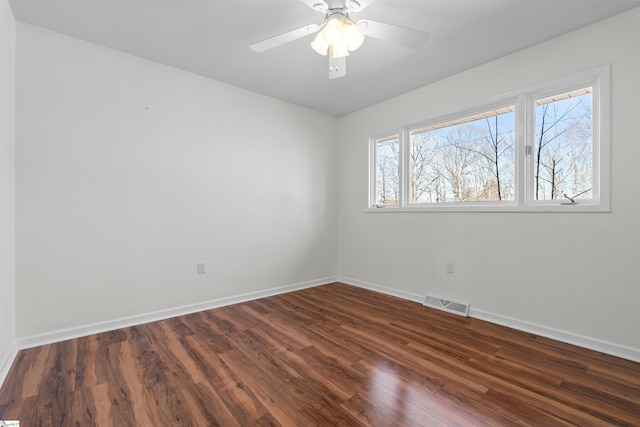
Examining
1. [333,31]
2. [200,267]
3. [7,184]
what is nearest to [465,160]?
[333,31]

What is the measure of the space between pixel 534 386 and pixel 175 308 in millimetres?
2941

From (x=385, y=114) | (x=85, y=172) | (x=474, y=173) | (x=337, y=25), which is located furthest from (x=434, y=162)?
(x=85, y=172)

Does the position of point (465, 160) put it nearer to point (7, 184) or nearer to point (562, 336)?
point (562, 336)

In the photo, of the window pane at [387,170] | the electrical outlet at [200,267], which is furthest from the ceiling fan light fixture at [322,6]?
the electrical outlet at [200,267]

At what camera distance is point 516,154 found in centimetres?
258

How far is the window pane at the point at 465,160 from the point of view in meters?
2.71

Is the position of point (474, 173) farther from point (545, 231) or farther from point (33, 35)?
point (33, 35)

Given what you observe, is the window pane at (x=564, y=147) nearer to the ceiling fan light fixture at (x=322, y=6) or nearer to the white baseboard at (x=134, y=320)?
the ceiling fan light fixture at (x=322, y=6)

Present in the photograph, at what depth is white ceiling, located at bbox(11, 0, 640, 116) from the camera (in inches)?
76.9

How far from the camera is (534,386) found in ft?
5.41

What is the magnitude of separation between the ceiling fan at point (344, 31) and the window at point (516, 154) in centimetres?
142

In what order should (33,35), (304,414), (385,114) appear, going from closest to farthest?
(304,414) < (33,35) < (385,114)

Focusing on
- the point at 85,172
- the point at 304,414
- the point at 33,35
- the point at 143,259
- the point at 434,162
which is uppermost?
the point at 33,35

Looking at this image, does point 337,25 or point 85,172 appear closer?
point 337,25
